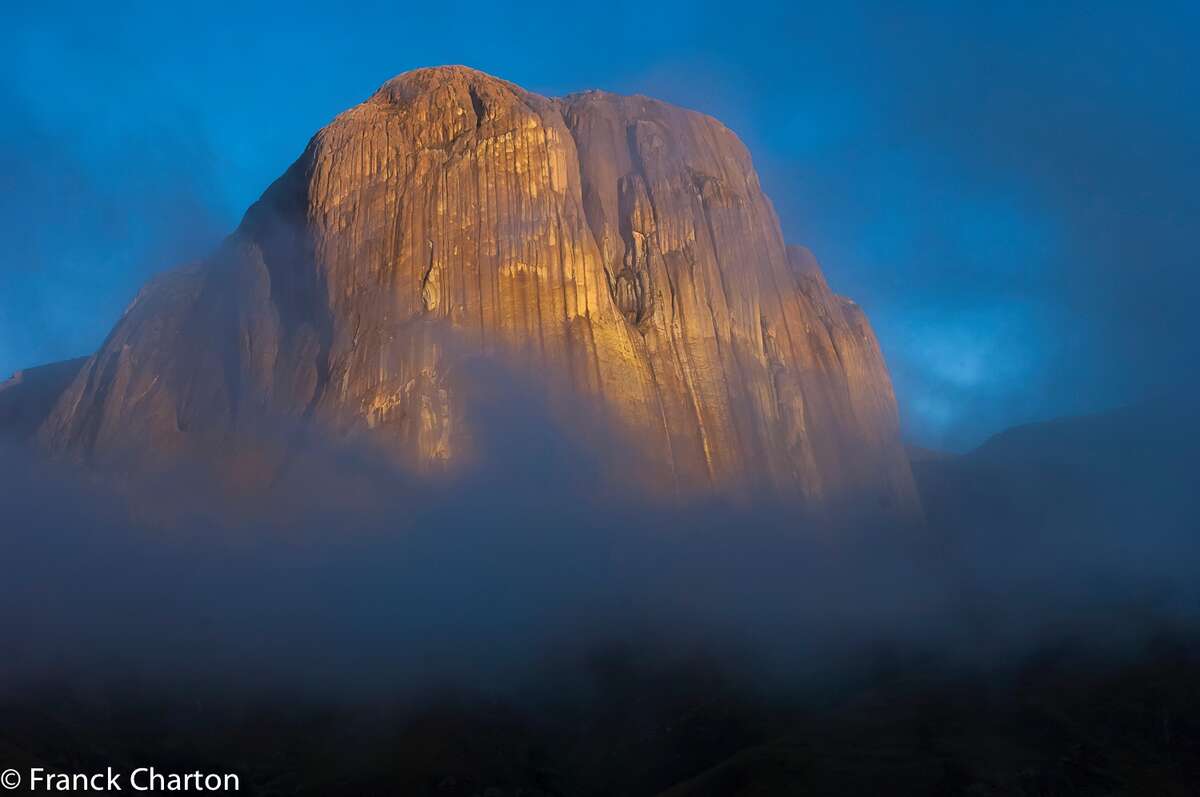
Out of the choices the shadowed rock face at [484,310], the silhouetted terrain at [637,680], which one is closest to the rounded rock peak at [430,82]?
the shadowed rock face at [484,310]

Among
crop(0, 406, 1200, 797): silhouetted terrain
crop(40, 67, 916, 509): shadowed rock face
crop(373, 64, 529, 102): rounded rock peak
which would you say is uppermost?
crop(373, 64, 529, 102): rounded rock peak

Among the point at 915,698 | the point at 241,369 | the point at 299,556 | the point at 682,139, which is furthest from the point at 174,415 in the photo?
the point at 915,698

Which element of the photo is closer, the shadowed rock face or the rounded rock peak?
the shadowed rock face

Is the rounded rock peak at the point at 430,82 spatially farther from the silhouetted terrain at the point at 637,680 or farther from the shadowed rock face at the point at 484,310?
the silhouetted terrain at the point at 637,680

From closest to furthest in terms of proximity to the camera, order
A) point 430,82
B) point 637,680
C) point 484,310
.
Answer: point 637,680
point 484,310
point 430,82

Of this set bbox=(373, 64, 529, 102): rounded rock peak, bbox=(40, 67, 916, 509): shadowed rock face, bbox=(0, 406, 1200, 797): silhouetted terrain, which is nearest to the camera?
bbox=(0, 406, 1200, 797): silhouetted terrain

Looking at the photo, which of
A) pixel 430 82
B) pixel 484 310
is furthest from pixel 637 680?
pixel 430 82

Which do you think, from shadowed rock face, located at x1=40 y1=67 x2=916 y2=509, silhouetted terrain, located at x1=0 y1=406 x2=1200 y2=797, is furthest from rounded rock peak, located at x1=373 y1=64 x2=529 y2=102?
silhouetted terrain, located at x1=0 y1=406 x2=1200 y2=797

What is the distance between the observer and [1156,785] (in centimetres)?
5656

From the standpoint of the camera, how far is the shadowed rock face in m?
84.4

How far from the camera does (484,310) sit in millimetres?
86062

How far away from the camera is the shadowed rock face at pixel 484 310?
84.4 m

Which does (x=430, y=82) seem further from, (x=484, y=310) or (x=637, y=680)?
(x=637, y=680)

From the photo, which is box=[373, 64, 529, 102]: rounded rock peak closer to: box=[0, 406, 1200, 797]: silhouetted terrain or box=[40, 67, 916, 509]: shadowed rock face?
box=[40, 67, 916, 509]: shadowed rock face
